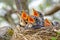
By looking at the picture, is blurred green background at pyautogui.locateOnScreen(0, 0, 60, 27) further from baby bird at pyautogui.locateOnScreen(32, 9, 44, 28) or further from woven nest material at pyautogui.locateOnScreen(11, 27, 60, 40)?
woven nest material at pyautogui.locateOnScreen(11, 27, 60, 40)

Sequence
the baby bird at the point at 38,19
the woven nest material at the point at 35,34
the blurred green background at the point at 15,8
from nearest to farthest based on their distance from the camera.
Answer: the woven nest material at the point at 35,34
the baby bird at the point at 38,19
the blurred green background at the point at 15,8

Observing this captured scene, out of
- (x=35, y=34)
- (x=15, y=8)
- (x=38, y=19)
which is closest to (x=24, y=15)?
(x=38, y=19)

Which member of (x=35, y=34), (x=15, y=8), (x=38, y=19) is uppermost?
(x=15, y=8)

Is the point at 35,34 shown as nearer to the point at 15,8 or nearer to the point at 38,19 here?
the point at 38,19

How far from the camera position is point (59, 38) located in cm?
192

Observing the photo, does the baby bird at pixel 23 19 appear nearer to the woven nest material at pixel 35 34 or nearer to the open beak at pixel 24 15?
the open beak at pixel 24 15

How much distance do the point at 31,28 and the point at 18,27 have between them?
16 cm

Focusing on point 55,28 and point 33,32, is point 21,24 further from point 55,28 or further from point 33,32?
point 55,28

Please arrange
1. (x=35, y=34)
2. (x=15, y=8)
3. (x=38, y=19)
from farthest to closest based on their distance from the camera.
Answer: (x=15, y=8)
(x=38, y=19)
(x=35, y=34)

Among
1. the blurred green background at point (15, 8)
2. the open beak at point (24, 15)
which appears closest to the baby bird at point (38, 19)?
the open beak at point (24, 15)

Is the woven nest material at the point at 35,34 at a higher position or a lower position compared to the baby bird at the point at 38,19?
lower

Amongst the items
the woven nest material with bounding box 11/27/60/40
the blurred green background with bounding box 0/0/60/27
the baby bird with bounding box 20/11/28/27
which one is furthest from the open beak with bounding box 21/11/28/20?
the blurred green background with bounding box 0/0/60/27

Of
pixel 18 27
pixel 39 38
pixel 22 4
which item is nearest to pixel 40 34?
pixel 39 38

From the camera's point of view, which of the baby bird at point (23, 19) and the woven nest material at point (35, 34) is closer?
the woven nest material at point (35, 34)
